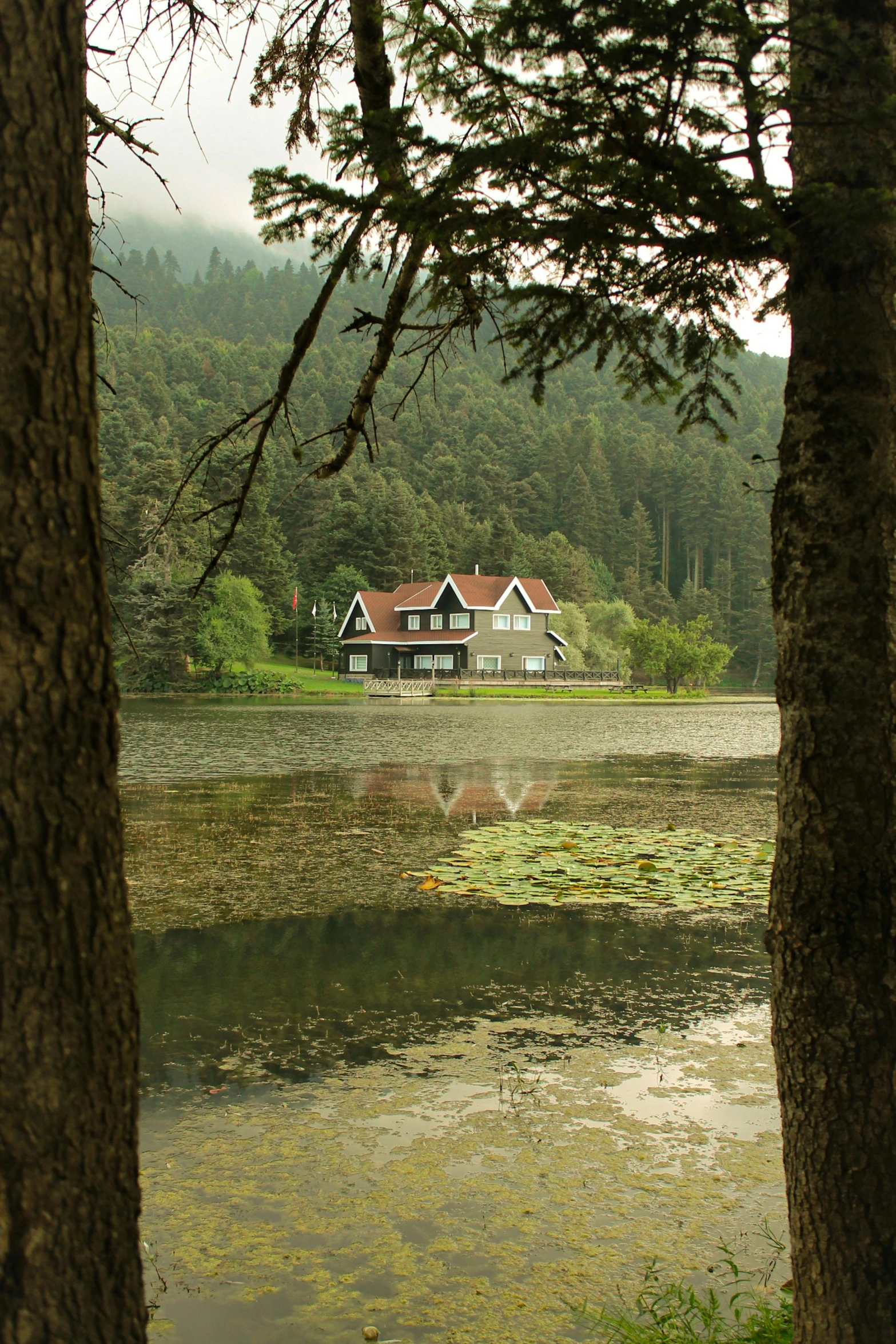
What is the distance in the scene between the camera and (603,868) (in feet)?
32.5

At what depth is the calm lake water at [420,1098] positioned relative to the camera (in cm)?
343

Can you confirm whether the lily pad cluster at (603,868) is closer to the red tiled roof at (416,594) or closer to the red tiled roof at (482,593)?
the red tiled roof at (482,593)

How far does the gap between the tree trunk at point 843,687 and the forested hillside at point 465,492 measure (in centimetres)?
5780

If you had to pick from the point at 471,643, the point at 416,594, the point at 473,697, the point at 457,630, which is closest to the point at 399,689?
the point at 473,697

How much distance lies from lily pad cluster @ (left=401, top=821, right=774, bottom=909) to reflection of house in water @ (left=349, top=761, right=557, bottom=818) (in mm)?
1915

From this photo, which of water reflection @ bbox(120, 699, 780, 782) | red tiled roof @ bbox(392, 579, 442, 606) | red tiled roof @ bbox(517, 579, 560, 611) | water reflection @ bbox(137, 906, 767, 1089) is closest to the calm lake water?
water reflection @ bbox(137, 906, 767, 1089)

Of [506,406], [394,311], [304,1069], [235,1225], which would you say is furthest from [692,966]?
[506,406]

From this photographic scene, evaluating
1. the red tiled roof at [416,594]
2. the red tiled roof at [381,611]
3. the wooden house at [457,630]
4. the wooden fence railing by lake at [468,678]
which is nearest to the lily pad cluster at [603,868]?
the wooden fence railing by lake at [468,678]

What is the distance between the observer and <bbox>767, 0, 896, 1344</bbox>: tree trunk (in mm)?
2729

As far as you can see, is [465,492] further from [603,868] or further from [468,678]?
[603,868]

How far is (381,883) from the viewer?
30.3 feet

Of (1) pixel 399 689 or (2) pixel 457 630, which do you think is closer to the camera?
(1) pixel 399 689

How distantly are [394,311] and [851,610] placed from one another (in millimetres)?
2612

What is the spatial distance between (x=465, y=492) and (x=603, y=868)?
104585mm
